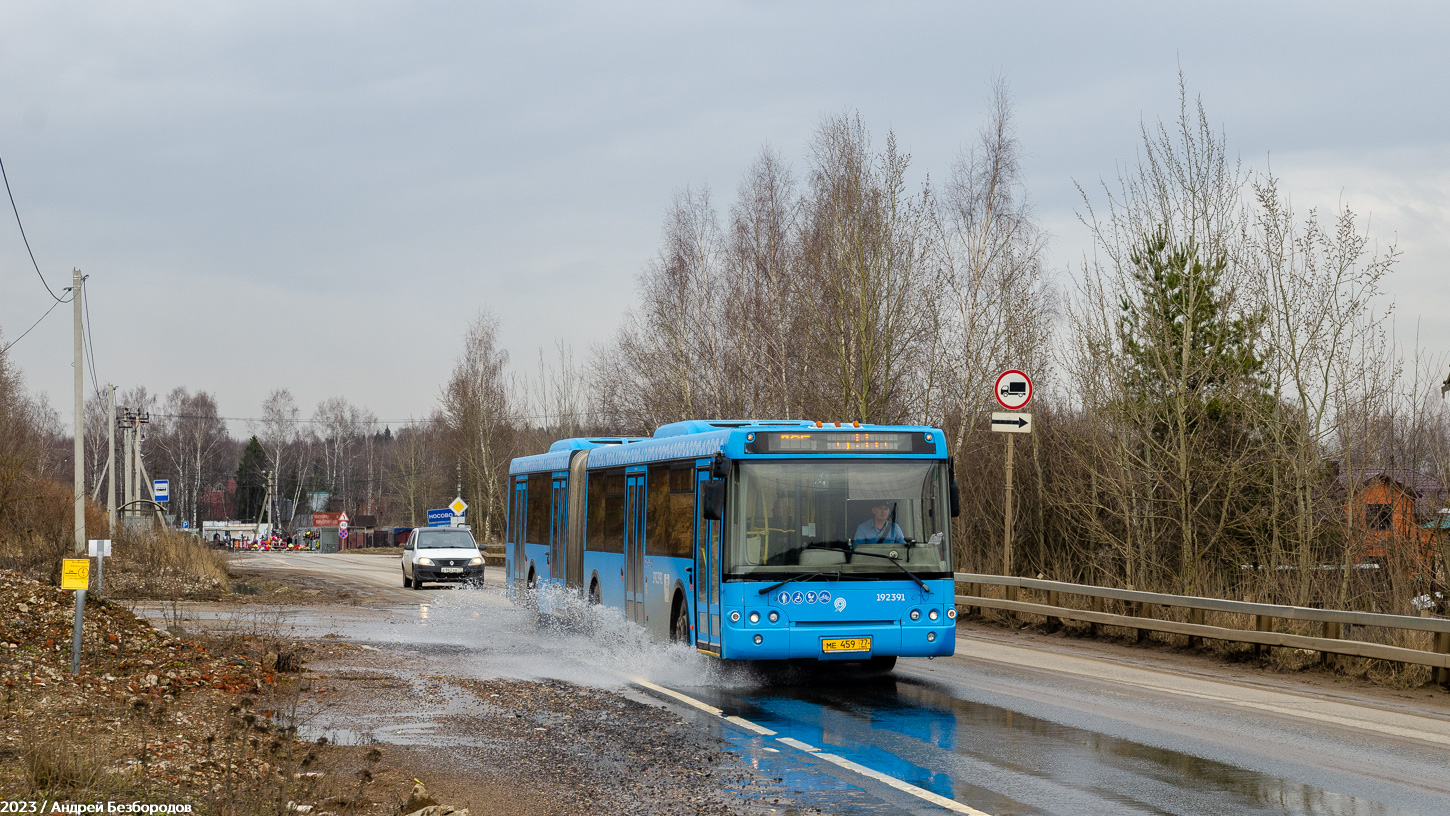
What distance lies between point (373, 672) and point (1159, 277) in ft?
47.9

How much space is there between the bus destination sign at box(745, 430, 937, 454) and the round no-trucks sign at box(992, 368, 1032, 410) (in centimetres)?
748

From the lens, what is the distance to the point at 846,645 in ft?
42.0

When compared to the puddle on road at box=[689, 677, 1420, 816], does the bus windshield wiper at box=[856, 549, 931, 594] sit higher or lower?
higher

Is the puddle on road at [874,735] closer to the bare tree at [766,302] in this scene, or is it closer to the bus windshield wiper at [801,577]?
the bus windshield wiper at [801,577]

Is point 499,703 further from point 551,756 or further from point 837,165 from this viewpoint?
point 837,165

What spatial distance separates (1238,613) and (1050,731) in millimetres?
6623

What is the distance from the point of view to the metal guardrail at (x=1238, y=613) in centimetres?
1292

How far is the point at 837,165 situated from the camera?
111 ft

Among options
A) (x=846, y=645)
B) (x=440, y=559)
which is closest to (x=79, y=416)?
(x=440, y=559)

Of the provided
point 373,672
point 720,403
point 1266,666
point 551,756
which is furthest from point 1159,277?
point 720,403

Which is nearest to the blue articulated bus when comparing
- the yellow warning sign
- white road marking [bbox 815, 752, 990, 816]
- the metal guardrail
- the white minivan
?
white road marking [bbox 815, 752, 990, 816]

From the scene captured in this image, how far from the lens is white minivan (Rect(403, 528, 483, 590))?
3266 cm

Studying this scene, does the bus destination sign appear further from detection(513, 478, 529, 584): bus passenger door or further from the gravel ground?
detection(513, 478, 529, 584): bus passenger door

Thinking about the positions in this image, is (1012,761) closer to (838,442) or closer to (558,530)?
(838,442)
